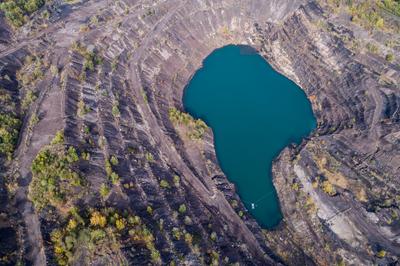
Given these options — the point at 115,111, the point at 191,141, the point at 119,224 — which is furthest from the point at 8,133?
the point at 191,141

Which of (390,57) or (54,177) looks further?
(390,57)

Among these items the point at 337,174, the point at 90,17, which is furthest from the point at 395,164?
the point at 90,17

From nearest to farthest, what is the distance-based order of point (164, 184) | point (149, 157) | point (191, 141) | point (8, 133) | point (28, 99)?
1. point (8, 133)
2. point (164, 184)
3. point (149, 157)
4. point (28, 99)
5. point (191, 141)

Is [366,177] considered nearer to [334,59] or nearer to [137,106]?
[334,59]

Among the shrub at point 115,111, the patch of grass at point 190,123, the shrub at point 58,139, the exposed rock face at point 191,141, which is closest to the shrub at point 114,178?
the exposed rock face at point 191,141

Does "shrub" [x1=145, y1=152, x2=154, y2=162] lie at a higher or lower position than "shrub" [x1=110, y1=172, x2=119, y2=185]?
lower


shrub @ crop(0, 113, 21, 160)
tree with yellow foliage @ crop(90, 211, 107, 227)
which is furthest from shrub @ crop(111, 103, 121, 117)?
tree with yellow foliage @ crop(90, 211, 107, 227)

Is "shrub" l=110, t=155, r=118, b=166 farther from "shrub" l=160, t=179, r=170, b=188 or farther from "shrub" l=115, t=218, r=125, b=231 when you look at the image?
"shrub" l=115, t=218, r=125, b=231

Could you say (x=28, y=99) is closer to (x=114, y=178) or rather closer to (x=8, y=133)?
(x=8, y=133)

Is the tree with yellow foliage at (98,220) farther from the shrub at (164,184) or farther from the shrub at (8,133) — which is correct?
the shrub at (8,133)
